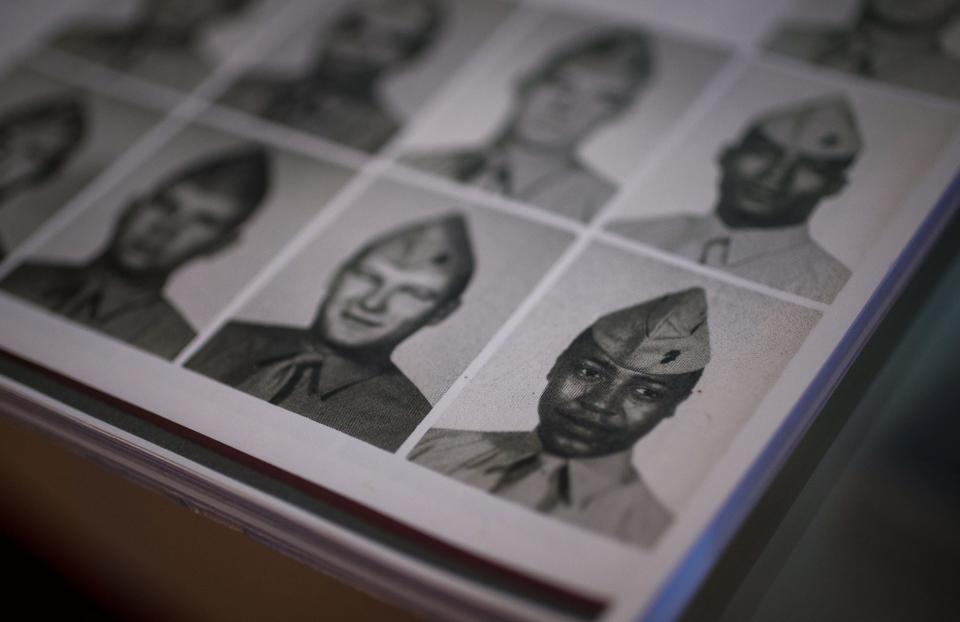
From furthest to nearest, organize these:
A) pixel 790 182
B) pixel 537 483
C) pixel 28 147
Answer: pixel 28 147, pixel 790 182, pixel 537 483

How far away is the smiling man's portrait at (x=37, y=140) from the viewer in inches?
24.6

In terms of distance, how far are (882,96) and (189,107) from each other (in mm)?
494

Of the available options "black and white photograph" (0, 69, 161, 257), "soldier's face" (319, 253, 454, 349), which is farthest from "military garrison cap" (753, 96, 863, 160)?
"black and white photograph" (0, 69, 161, 257)

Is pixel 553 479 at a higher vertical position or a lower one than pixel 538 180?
lower

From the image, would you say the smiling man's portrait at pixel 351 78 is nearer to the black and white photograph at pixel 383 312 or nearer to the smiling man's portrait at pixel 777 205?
the black and white photograph at pixel 383 312

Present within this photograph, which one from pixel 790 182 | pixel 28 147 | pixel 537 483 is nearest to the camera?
pixel 537 483

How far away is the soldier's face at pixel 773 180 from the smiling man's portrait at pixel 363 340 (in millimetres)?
168

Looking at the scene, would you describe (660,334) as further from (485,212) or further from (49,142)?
(49,142)

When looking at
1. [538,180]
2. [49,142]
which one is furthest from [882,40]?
[49,142]

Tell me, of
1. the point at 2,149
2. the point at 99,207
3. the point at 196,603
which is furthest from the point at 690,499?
the point at 2,149

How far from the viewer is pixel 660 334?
0.46 metres

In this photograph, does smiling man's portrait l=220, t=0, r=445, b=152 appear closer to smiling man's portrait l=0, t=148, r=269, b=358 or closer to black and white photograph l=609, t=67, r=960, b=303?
smiling man's portrait l=0, t=148, r=269, b=358

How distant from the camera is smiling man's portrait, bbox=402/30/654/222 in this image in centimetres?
55

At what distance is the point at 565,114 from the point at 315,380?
0.86ft
